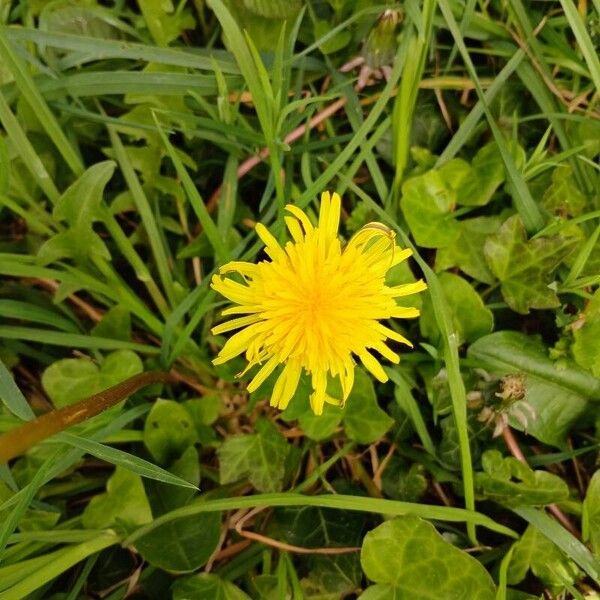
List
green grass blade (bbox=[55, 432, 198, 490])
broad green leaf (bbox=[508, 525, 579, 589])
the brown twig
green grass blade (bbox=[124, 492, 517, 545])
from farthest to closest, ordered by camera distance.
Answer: broad green leaf (bbox=[508, 525, 579, 589]), green grass blade (bbox=[124, 492, 517, 545]), green grass blade (bbox=[55, 432, 198, 490]), the brown twig

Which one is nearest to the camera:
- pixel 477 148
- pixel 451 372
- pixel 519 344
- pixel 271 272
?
pixel 271 272

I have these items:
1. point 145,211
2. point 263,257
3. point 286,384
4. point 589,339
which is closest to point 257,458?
point 286,384

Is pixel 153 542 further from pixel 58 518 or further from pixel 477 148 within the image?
pixel 477 148

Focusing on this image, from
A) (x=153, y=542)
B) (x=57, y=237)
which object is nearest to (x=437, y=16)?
(x=57, y=237)

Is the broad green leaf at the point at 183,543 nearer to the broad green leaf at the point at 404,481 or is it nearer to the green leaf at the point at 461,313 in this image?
the broad green leaf at the point at 404,481

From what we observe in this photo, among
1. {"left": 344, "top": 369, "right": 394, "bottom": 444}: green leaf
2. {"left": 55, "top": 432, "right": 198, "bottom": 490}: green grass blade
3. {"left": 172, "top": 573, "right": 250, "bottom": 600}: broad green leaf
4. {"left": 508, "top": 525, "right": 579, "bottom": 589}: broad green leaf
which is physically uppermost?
{"left": 55, "top": 432, "right": 198, "bottom": 490}: green grass blade

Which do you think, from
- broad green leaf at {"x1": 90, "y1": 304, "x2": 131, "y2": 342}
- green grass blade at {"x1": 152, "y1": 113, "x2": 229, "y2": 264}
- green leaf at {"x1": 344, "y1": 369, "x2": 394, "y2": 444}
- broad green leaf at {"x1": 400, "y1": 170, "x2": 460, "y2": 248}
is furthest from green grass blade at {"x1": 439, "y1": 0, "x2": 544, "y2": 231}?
broad green leaf at {"x1": 90, "y1": 304, "x2": 131, "y2": 342}

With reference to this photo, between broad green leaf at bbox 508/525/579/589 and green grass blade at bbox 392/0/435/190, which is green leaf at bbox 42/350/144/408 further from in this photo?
broad green leaf at bbox 508/525/579/589

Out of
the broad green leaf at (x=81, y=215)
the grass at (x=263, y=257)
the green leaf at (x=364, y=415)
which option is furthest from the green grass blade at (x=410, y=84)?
the broad green leaf at (x=81, y=215)
